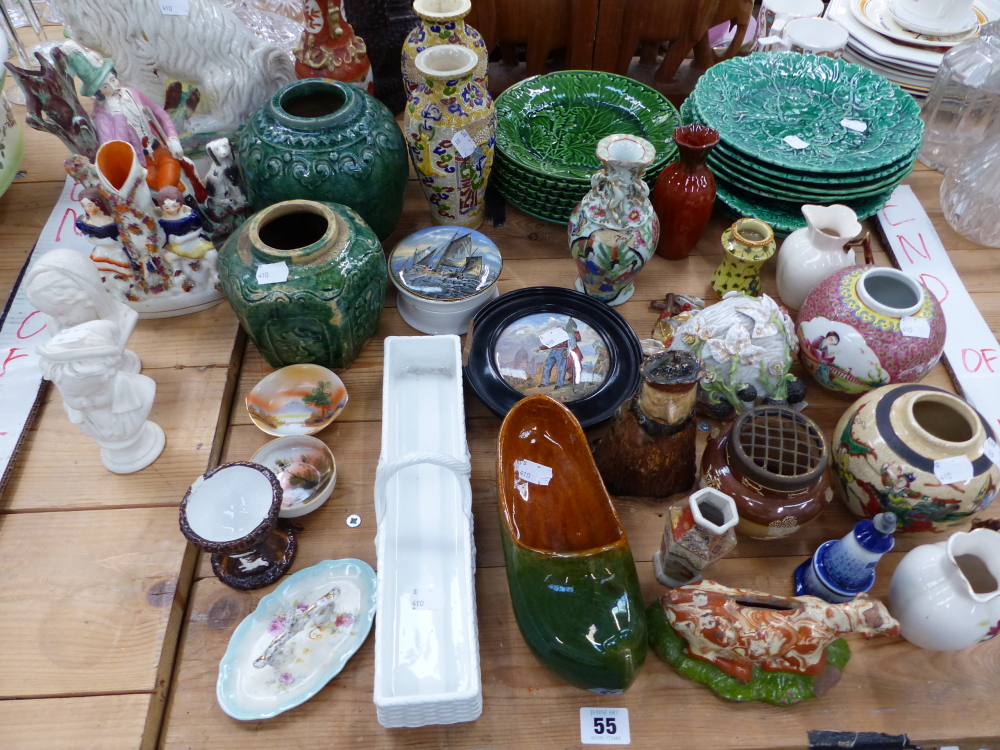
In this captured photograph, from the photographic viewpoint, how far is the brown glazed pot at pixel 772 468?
1.02m

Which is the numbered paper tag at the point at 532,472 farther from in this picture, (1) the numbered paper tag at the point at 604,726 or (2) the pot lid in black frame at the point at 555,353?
(1) the numbered paper tag at the point at 604,726

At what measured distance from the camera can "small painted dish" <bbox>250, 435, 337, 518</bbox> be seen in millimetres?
1194

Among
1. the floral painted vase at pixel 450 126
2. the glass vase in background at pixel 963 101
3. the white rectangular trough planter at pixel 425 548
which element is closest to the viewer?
the white rectangular trough planter at pixel 425 548

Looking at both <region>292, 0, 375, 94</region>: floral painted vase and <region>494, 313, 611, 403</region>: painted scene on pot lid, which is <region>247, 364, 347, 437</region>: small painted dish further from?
<region>292, 0, 375, 94</region>: floral painted vase

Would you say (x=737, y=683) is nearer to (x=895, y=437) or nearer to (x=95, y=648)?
(x=895, y=437)

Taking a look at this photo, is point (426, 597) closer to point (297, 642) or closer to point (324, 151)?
point (297, 642)

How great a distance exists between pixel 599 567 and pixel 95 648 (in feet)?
2.64

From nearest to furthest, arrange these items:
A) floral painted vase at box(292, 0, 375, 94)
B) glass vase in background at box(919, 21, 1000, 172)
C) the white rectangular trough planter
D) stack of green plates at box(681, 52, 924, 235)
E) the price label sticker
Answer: the white rectangular trough planter < the price label sticker < stack of green plates at box(681, 52, 924, 235) < floral painted vase at box(292, 0, 375, 94) < glass vase in background at box(919, 21, 1000, 172)

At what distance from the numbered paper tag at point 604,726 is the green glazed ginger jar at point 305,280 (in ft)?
2.68

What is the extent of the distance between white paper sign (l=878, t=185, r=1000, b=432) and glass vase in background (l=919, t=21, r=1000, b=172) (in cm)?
20

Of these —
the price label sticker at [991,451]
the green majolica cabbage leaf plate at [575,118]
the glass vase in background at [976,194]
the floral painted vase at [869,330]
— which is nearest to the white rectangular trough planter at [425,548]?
the green majolica cabbage leaf plate at [575,118]

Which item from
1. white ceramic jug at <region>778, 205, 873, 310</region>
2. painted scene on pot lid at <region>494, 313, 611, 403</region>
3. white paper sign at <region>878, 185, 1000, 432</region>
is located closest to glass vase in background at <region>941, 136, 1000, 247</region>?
white paper sign at <region>878, 185, 1000, 432</region>

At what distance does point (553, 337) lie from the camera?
1.38 metres

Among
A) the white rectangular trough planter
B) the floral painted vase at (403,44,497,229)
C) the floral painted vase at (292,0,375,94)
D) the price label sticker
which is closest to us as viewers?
the white rectangular trough planter
